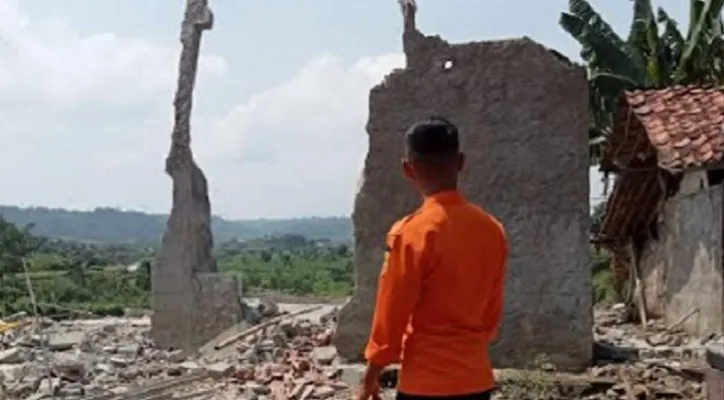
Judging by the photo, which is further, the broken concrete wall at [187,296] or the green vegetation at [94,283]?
the green vegetation at [94,283]

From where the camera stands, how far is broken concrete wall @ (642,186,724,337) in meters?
9.12

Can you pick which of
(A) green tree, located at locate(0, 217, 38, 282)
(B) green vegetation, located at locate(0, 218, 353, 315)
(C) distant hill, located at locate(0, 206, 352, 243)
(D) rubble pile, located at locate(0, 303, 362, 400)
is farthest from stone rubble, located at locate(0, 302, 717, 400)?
(C) distant hill, located at locate(0, 206, 352, 243)

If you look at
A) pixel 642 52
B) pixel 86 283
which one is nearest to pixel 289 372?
pixel 642 52

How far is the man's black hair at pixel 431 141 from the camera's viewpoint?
321 centimetres

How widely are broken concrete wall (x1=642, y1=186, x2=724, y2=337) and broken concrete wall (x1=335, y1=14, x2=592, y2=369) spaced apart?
157 centimetres

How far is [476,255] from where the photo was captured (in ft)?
10.4

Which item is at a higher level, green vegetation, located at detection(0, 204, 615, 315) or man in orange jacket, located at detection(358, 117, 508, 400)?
man in orange jacket, located at detection(358, 117, 508, 400)

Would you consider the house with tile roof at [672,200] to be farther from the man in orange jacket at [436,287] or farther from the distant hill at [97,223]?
the distant hill at [97,223]

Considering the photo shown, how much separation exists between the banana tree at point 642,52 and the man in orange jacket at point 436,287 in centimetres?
1355

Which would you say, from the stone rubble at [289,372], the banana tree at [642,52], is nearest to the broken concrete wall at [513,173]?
the stone rubble at [289,372]

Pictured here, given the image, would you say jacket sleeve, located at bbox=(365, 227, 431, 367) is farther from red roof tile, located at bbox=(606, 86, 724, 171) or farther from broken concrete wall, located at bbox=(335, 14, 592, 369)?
red roof tile, located at bbox=(606, 86, 724, 171)

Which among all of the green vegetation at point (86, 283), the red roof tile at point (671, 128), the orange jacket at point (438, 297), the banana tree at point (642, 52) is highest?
the banana tree at point (642, 52)

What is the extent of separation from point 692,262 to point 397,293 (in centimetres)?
764

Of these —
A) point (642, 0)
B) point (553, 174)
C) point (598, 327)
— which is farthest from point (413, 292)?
point (642, 0)
